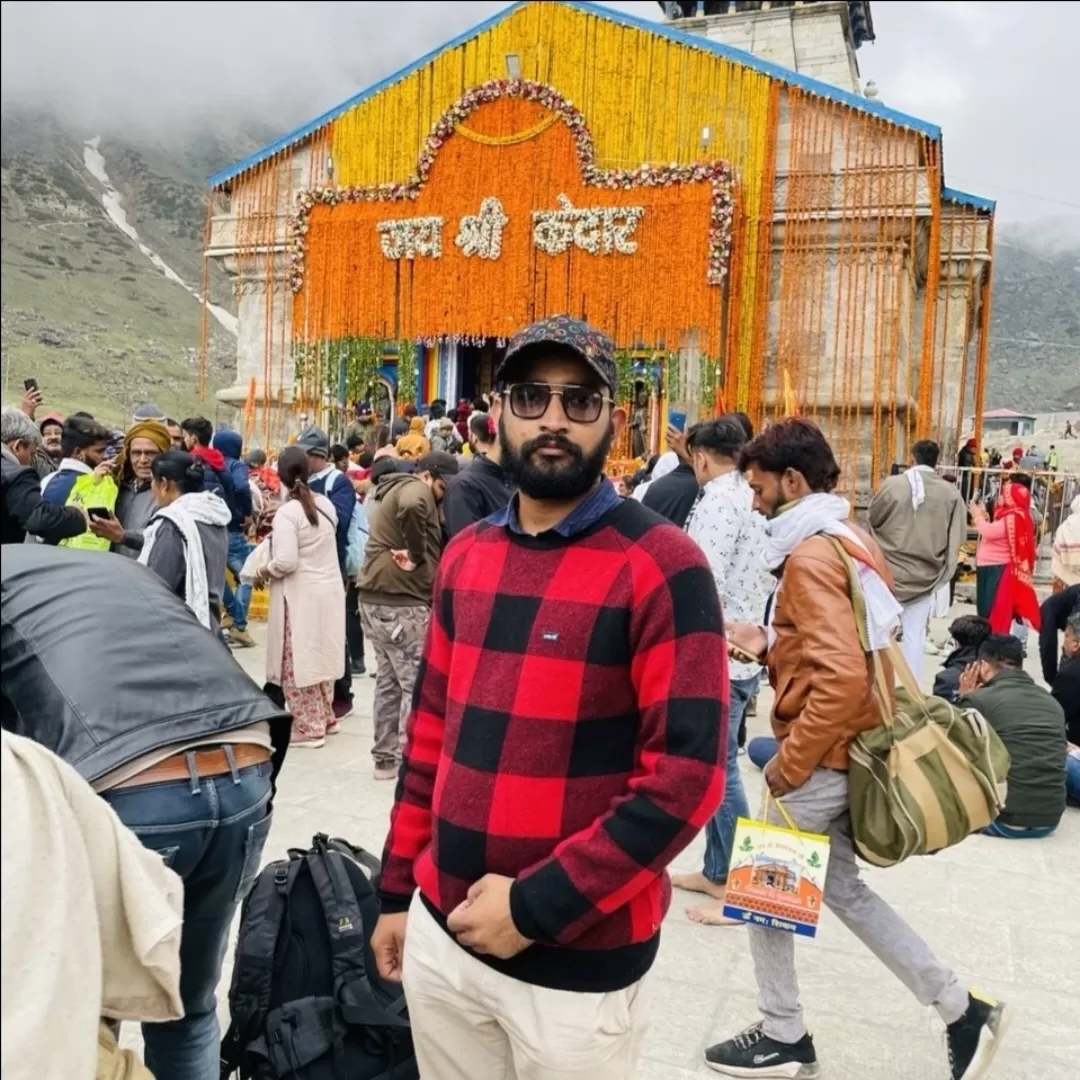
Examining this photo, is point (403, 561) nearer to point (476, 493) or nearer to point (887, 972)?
point (476, 493)

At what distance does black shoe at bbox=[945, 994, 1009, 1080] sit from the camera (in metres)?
2.87

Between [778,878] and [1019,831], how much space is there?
9.89 feet

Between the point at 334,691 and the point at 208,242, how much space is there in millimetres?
15910

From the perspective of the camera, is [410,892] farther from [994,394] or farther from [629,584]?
[994,394]

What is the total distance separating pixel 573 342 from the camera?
73.6 inches

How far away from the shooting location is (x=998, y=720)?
5.04m

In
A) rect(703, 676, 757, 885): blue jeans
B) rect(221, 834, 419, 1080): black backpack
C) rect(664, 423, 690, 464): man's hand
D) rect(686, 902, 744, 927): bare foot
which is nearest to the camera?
rect(221, 834, 419, 1080): black backpack

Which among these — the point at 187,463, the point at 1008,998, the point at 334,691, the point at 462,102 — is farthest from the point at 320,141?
the point at 1008,998

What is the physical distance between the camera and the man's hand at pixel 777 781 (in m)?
2.88

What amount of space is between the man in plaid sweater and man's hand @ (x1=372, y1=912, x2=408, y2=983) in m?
0.07

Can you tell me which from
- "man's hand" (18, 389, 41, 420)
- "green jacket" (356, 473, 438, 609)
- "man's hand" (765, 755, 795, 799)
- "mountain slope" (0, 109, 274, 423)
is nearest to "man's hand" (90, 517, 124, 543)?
"mountain slope" (0, 109, 274, 423)

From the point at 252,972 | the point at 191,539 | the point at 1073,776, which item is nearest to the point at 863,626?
the point at 252,972

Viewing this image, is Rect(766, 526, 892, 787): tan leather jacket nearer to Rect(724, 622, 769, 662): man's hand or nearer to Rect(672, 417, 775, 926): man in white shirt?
Rect(724, 622, 769, 662): man's hand

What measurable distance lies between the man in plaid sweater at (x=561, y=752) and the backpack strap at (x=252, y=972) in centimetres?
64
